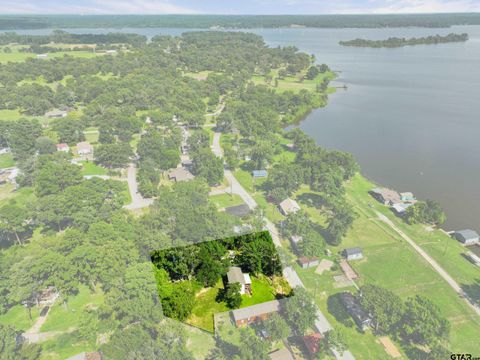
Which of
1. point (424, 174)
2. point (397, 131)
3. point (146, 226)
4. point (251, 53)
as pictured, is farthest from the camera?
point (251, 53)

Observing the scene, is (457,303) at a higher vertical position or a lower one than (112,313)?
lower

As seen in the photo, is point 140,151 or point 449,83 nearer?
point 140,151

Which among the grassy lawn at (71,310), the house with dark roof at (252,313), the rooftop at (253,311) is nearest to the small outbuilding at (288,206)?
the house with dark roof at (252,313)

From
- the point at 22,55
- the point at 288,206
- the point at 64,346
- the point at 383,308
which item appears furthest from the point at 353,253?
the point at 22,55

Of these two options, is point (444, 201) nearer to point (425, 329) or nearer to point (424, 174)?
point (424, 174)

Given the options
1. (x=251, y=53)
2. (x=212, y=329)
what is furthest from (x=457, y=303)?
(x=251, y=53)

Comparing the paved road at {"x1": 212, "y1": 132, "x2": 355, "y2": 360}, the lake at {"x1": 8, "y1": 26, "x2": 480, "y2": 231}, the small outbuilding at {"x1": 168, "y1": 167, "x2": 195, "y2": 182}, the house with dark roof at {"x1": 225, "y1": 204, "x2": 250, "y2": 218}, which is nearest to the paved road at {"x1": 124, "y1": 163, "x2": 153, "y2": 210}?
the small outbuilding at {"x1": 168, "y1": 167, "x2": 195, "y2": 182}
